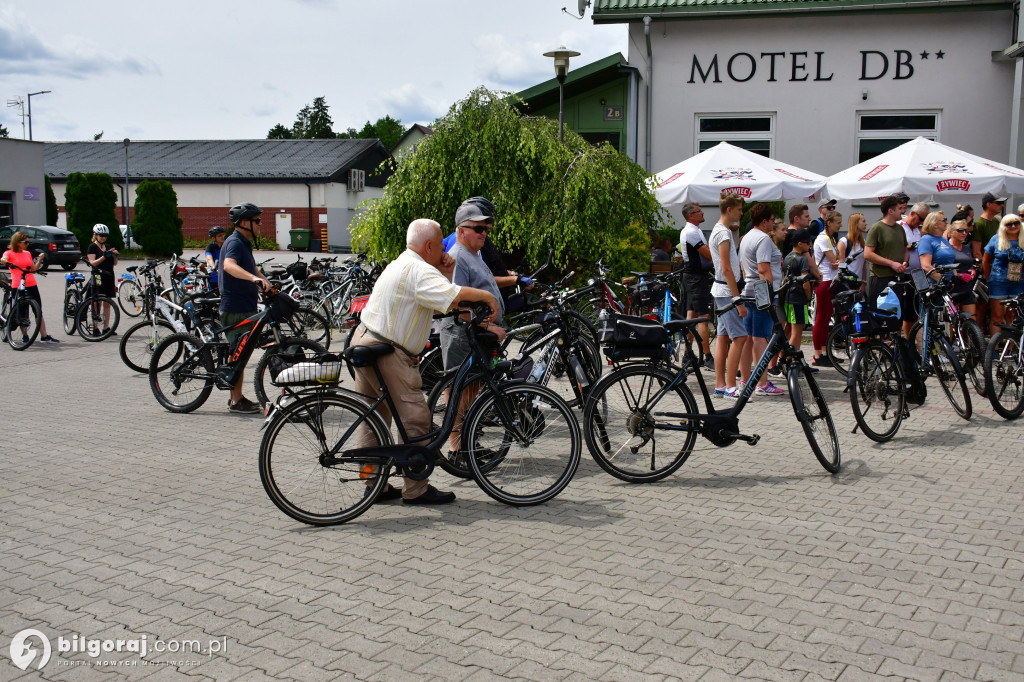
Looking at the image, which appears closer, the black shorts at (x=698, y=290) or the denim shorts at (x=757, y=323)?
the denim shorts at (x=757, y=323)

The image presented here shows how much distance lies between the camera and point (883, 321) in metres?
7.55

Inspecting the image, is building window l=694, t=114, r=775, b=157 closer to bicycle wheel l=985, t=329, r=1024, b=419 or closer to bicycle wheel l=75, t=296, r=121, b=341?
bicycle wheel l=75, t=296, r=121, b=341

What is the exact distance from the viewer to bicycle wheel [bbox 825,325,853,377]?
10664 mm

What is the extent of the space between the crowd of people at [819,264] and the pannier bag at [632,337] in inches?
73.0

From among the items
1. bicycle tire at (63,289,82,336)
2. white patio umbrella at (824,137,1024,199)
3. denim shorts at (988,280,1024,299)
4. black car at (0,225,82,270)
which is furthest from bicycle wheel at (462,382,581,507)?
black car at (0,225,82,270)

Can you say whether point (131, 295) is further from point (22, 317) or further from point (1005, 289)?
point (1005, 289)

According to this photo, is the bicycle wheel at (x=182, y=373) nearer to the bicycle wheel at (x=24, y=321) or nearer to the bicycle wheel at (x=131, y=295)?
the bicycle wheel at (x=24, y=321)

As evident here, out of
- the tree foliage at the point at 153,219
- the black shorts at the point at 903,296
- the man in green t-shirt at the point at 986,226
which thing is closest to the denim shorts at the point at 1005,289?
the black shorts at the point at 903,296

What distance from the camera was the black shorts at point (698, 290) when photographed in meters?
10.4

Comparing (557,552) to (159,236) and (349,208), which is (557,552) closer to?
(159,236)

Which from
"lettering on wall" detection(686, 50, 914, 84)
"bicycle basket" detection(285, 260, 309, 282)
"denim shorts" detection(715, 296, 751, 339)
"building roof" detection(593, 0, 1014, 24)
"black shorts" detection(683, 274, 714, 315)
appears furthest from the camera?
"lettering on wall" detection(686, 50, 914, 84)

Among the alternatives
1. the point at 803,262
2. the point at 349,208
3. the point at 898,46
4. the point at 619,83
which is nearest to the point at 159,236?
the point at 349,208

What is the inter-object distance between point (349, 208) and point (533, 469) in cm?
5526

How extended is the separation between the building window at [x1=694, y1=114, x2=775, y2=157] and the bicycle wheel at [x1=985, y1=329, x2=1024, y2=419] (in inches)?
495
